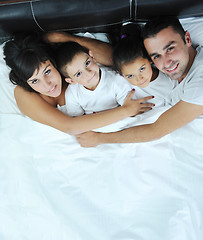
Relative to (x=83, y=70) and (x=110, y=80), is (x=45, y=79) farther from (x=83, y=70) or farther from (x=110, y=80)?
(x=110, y=80)

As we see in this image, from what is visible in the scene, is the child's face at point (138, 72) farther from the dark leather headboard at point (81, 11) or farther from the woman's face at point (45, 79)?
the woman's face at point (45, 79)

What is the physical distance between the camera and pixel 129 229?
140cm

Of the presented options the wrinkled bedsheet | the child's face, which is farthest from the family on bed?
the wrinkled bedsheet

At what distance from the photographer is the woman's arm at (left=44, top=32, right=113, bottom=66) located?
1627mm

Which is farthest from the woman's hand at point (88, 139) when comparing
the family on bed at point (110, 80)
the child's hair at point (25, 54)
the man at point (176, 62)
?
the child's hair at point (25, 54)

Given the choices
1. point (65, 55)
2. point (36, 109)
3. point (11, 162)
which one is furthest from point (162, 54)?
point (11, 162)

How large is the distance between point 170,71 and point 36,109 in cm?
86

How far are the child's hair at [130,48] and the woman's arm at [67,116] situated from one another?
0.83ft

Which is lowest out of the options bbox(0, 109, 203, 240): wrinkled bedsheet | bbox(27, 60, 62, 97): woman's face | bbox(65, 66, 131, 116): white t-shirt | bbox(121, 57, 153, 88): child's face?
bbox(0, 109, 203, 240): wrinkled bedsheet

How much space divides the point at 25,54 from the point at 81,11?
0.43 m

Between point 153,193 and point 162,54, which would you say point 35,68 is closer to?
point 162,54

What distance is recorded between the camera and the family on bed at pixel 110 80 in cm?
137

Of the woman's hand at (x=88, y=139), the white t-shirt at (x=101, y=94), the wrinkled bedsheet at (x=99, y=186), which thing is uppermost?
the white t-shirt at (x=101, y=94)

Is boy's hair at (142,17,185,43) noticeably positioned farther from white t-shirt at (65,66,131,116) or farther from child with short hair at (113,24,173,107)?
white t-shirt at (65,66,131,116)
